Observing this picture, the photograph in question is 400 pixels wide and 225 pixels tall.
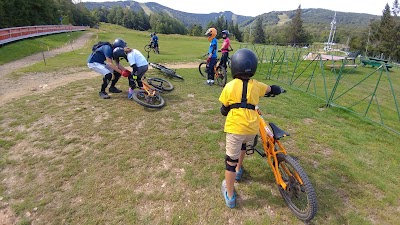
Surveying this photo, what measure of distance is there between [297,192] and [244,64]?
76.5 inches

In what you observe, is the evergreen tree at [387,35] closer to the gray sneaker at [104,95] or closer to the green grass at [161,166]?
the green grass at [161,166]

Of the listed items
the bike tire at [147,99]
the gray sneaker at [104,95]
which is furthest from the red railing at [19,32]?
the bike tire at [147,99]

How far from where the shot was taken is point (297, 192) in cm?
327

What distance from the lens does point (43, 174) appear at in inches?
153

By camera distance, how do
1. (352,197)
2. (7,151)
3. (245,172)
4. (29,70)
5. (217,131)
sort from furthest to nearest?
(29,70) < (217,131) < (7,151) < (245,172) < (352,197)

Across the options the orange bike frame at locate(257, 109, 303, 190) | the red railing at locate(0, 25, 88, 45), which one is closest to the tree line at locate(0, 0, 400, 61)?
the red railing at locate(0, 25, 88, 45)

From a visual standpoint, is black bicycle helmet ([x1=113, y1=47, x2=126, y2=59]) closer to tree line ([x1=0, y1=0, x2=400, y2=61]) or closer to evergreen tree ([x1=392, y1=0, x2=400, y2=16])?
tree line ([x1=0, y1=0, x2=400, y2=61])

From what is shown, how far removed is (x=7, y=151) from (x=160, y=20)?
414 ft

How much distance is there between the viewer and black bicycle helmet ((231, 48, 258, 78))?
2900 mm


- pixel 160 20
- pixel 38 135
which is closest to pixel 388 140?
pixel 38 135

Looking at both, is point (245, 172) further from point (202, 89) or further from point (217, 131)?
point (202, 89)

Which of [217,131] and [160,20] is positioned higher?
[160,20]

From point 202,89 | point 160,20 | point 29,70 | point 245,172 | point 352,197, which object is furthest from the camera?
point 160,20

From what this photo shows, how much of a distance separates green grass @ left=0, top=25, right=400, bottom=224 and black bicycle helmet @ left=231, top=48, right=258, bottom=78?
188 centimetres
